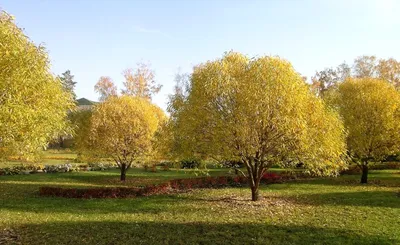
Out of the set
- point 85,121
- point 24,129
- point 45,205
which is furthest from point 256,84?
point 85,121

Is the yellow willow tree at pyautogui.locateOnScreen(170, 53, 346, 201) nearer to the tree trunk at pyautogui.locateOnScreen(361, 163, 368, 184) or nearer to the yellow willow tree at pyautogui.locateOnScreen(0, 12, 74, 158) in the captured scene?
the yellow willow tree at pyautogui.locateOnScreen(0, 12, 74, 158)

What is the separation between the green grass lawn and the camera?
48.0 ft

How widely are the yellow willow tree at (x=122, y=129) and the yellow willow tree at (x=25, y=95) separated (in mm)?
17702

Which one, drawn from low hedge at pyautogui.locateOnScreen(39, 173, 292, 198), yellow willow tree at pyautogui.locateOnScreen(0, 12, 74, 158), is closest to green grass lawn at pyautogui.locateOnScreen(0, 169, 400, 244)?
low hedge at pyautogui.locateOnScreen(39, 173, 292, 198)

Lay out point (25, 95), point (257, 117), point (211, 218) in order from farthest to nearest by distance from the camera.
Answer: point (257, 117)
point (211, 218)
point (25, 95)

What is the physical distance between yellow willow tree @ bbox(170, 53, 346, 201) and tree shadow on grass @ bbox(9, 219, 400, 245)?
606 centimetres

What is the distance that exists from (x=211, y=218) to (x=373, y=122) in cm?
2258

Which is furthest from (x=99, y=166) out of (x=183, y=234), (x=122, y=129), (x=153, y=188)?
(x=183, y=234)

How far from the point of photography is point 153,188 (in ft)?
90.1

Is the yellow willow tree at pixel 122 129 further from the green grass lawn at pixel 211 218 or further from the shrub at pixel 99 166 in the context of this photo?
the shrub at pixel 99 166

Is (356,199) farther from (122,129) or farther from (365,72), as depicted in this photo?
(365,72)

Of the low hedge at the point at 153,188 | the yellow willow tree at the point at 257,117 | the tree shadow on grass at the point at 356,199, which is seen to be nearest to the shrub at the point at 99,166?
the low hedge at the point at 153,188

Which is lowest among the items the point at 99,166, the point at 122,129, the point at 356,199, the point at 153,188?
the point at 356,199

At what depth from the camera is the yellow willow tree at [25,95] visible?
1359 cm
